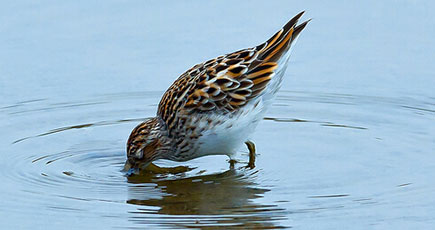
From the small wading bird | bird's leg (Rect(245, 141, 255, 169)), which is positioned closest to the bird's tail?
the small wading bird

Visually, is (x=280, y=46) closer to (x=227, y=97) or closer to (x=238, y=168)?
(x=227, y=97)

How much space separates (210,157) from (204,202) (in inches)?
70.5

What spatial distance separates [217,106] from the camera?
10922 millimetres

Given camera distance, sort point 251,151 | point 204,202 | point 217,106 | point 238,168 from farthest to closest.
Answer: point 251,151 → point 238,168 → point 217,106 → point 204,202

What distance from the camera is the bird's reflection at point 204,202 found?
9461 millimetres

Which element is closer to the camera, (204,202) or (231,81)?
(204,202)

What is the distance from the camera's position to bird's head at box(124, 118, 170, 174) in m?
11.2

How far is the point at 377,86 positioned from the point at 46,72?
441cm

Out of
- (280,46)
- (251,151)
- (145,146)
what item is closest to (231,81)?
(280,46)

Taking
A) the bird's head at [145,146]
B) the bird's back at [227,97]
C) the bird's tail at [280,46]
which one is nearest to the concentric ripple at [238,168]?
the bird's head at [145,146]

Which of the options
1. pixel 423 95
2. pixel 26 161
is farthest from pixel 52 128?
pixel 423 95

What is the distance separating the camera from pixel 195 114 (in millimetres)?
10984

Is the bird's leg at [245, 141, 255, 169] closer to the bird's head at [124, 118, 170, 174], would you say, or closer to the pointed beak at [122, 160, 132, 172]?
the bird's head at [124, 118, 170, 174]

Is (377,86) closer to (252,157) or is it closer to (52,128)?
(252,157)
